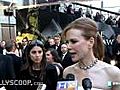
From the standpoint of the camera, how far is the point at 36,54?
3.94 metres

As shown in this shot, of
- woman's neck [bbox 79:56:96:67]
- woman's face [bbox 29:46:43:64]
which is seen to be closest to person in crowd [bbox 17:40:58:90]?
woman's face [bbox 29:46:43:64]

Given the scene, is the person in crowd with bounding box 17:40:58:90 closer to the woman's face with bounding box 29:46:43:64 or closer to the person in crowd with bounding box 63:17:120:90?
the woman's face with bounding box 29:46:43:64

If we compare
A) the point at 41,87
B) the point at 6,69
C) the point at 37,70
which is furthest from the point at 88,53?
the point at 6,69

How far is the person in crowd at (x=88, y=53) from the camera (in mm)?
2281

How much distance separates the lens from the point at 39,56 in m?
3.95

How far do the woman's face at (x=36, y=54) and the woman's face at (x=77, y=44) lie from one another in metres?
1.57

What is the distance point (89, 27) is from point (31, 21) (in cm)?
1642

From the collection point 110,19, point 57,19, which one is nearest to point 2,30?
point 57,19

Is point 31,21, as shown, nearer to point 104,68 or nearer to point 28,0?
point 28,0

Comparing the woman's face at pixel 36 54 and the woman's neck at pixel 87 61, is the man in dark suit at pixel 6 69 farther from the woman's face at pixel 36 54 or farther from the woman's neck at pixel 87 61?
the woman's neck at pixel 87 61

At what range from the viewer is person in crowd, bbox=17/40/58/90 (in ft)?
11.4

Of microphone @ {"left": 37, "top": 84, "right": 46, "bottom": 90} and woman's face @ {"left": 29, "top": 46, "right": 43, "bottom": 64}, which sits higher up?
woman's face @ {"left": 29, "top": 46, "right": 43, "bottom": 64}

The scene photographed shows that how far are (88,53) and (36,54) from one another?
1601mm

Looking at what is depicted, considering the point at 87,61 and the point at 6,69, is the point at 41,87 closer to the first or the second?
the point at 87,61
